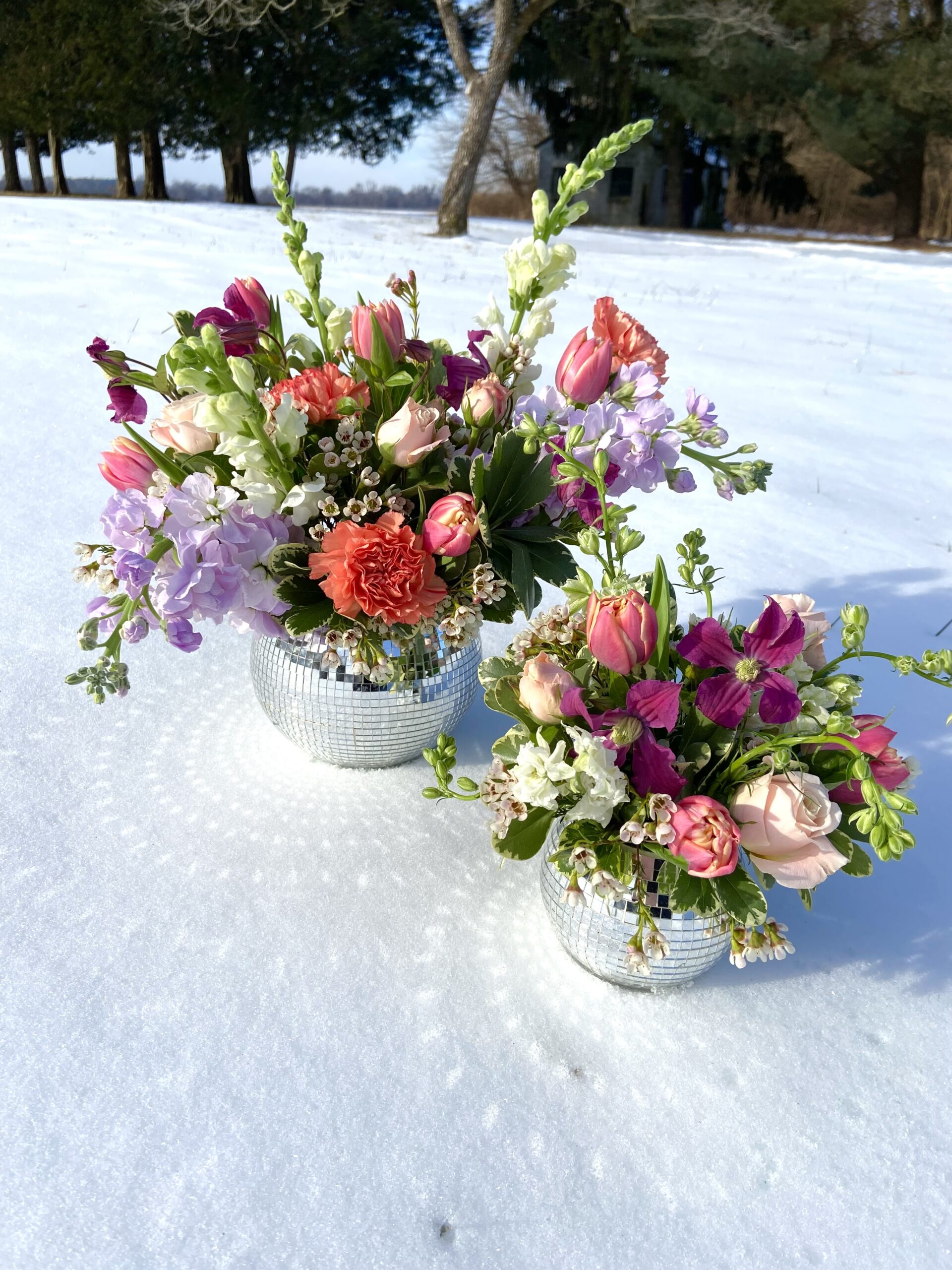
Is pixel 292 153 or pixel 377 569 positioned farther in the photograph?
pixel 292 153

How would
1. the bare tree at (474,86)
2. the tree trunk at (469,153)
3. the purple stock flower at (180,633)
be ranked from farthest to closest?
the tree trunk at (469,153) < the bare tree at (474,86) < the purple stock flower at (180,633)

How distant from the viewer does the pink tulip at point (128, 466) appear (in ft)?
3.92

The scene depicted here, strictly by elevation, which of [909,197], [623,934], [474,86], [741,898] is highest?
[474,86]

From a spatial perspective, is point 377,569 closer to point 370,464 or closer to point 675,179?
point 370,464

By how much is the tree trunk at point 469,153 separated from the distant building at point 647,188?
1238cm

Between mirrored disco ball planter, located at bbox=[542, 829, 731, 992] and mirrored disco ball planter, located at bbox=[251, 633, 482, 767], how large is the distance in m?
0.32

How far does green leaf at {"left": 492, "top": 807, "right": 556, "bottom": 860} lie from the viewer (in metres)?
1.07

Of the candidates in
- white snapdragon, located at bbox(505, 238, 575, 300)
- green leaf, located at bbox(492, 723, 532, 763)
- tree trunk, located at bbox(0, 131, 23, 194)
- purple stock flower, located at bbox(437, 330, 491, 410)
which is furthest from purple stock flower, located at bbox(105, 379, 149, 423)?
tree trunk, located at bbox(0, 131, 23, 194)

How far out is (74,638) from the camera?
191 cm

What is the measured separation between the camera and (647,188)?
2408cm

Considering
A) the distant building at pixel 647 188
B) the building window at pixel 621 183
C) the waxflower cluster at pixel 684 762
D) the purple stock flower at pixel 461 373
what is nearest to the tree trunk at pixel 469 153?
the purple stock flower at pixel 461 373

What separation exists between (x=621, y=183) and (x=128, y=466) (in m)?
26.2

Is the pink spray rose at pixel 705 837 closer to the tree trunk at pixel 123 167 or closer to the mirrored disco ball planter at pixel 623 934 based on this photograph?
the mirrored disco ball planter at pixel 623 934

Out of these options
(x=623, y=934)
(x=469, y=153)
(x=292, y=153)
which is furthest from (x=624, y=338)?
(x=292, y=153)
